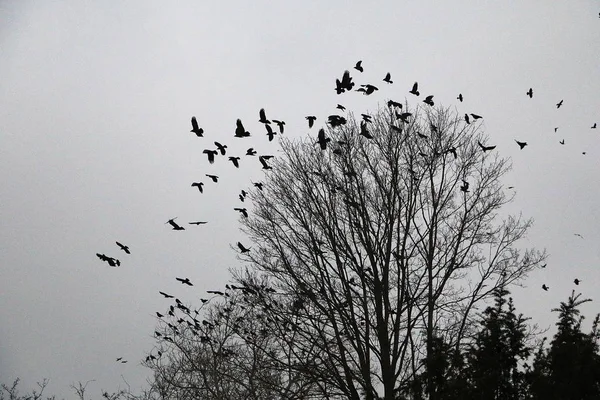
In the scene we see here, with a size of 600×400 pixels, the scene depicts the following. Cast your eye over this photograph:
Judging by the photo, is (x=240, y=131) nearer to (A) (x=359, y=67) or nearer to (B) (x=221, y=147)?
(B) (x=221, y=147)

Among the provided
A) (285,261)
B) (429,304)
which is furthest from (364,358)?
(285,261)

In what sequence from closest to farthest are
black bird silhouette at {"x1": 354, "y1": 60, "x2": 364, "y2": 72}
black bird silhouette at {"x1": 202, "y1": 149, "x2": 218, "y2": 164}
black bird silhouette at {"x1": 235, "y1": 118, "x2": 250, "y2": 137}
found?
1. black bird silhouette at {"x1": 235, "y1": 118, "x2": 250, "y2": 137}
2. black bird silhouette at {"x1": 202, "y1": 149, "x2": 218, "y2": 164}
3. black bird silhouette at {"x1": 354, "y1": 60, "x2": 364, "y2": 72}

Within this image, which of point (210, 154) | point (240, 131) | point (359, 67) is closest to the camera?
point (240, 131)

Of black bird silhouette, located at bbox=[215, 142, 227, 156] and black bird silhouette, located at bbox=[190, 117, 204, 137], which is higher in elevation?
black bird silhouette, located at bbox=[215, 142, 227, 156]

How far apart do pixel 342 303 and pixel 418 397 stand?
2788mm

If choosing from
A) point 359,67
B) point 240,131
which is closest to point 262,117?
point 240,131

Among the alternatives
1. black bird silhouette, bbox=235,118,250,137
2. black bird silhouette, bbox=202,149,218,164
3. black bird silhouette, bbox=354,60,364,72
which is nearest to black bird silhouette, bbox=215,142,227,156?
black bird silhouette, bbox=202,149,218,164

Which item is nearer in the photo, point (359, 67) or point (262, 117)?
point (262, 117)

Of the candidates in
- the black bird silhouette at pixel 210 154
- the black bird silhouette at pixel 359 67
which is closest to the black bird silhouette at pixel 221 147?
the black bird silhouette at pixel 210 154

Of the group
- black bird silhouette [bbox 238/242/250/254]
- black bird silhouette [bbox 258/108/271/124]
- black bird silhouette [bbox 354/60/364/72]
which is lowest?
black bird silhouette [bbox 238/242/250/254]

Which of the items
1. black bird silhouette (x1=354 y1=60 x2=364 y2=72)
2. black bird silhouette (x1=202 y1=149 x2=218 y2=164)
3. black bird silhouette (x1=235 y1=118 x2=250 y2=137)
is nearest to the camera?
black bird silhouette (x1=235 y1=118 x2=250 y2=137)

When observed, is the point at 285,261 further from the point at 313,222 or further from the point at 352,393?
the point at 352,393

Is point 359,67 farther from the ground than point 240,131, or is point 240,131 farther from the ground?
point 359,67

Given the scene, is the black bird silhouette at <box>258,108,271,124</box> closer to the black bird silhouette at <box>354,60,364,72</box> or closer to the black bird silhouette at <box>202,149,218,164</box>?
the black bird silhouette at <box>202,149,218,164</box>
